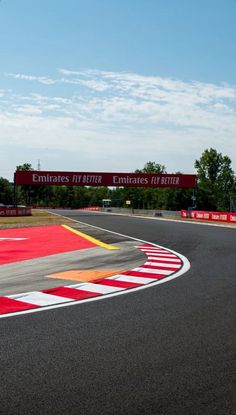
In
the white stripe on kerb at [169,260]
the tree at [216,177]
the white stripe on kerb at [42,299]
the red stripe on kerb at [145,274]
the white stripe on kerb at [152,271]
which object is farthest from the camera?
the tree at [216,177]

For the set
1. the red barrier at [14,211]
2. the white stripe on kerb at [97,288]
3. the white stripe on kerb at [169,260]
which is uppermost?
the red barrier at [14,211]

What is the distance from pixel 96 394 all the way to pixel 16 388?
2.20 feet

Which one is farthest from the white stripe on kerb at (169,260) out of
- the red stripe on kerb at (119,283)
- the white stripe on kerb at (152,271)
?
the red stripe on kerb at (119,283)

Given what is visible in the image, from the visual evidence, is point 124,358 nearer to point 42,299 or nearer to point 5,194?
point 42,299

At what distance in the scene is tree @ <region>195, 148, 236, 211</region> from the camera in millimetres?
106625

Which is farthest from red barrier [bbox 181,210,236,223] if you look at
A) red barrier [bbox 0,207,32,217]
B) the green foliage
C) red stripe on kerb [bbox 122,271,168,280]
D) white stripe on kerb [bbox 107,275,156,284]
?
the green foliage

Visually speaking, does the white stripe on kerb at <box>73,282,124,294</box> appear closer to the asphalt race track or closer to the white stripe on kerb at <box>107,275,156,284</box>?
the asphalt race track

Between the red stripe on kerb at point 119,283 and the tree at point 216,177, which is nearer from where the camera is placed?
the red stripe on kerb at point 119,283

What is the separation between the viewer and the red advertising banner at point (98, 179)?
58.8 m

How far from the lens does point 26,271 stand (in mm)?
10391

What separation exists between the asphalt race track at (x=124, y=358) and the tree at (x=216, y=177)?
102 meters

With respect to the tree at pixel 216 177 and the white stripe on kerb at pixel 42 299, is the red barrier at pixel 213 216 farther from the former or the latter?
the tree at pixel 216 177

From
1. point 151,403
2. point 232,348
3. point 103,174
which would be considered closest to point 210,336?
point 232,348

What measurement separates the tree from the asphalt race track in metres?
102
